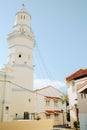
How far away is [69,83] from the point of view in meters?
24.3

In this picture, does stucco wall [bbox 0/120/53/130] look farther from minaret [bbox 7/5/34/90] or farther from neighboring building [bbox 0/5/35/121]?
minaret [bbox 7/5/34/90]

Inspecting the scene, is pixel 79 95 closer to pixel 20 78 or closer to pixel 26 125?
pixel 26 125

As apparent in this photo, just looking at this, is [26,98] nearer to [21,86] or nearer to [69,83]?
[21,86]

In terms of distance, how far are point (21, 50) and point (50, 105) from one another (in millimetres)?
14545

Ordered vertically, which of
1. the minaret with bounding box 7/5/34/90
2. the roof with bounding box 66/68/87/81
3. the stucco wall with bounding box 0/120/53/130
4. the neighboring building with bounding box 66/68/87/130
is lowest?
the stucco wall with bounding box 0/120/53/130

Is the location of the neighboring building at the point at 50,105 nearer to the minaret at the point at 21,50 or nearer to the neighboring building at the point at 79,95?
the minaret at the point at 21,50

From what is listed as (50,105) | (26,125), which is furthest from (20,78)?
(50,105)

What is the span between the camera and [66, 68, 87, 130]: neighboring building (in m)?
14.1

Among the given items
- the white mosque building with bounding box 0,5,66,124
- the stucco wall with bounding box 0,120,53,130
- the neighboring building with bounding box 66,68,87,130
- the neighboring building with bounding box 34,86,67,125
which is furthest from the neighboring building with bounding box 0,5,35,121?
the neighboring building with bounding box 66,68,87,130

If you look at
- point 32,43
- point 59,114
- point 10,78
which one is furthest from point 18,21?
point 59,114

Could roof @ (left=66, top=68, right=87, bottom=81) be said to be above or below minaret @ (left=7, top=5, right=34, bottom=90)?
below

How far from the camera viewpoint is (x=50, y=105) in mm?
36594

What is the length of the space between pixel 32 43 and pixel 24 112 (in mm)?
12540

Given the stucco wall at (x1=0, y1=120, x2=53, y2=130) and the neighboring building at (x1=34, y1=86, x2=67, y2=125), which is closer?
the stucco wall at (x1=0, y1=120, x2=53, y2=130)
